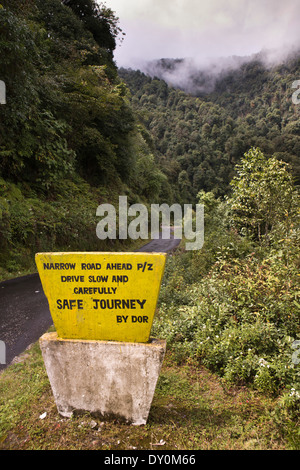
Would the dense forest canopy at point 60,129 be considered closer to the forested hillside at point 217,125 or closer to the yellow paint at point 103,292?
the yellow paint at point 103,292

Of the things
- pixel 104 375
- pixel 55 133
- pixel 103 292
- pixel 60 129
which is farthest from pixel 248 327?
pixel 60 129

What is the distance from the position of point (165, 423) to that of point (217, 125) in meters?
93.7

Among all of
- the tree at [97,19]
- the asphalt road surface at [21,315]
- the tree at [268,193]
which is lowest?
the asphalt road surface at [21,315]

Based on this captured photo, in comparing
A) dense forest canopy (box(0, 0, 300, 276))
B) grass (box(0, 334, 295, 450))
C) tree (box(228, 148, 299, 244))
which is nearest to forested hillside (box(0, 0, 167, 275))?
dense forest canopy (box(0, 0, 300, 276))

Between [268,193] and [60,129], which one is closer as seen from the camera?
[268,193]

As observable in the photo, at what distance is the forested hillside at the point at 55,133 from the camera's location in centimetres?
914

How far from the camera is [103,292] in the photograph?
282 cm

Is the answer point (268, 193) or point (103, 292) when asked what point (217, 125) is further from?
point (103, 292)

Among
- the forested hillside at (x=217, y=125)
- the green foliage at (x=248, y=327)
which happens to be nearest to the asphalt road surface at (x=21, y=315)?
the green foliage at (x=248, y=327)

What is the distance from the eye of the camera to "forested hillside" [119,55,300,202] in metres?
65.4

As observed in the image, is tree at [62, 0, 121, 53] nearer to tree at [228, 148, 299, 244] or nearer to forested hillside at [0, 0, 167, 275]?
forested hillside at [0, 0, 167, 275]

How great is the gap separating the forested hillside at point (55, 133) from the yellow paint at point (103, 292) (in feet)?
22.2

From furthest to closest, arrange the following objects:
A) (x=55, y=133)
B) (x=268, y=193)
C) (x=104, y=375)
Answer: (x=55, y=133) < (x=268, y=193) < (x=104, y=375)

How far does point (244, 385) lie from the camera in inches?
136
